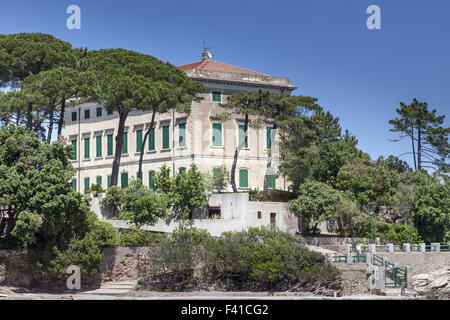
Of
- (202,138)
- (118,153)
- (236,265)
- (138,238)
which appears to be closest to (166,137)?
(202,138)

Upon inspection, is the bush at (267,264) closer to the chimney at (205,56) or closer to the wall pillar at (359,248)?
the wall pillar at (359,248)

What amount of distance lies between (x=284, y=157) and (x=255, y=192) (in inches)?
124

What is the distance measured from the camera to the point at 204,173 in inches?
1955

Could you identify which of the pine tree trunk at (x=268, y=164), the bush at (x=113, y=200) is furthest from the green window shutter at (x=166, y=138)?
the bush at (x=113, y=200)

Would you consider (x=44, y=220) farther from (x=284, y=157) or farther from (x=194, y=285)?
(x=284, y=157)

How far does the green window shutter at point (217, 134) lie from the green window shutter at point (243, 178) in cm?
257

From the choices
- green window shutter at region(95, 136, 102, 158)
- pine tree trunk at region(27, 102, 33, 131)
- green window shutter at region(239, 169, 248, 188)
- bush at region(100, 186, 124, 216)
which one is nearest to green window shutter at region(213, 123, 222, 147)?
green window shutter at region(239, 169, 248, 188)

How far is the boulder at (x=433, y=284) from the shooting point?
141 feet

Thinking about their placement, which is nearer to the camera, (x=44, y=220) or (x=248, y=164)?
(x=44, y=220)

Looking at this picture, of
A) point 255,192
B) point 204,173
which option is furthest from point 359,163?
point 204,173

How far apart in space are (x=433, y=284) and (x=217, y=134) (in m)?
18.3

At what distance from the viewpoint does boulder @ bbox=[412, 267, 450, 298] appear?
4301cm

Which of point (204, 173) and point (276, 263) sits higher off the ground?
point (204, 173)
